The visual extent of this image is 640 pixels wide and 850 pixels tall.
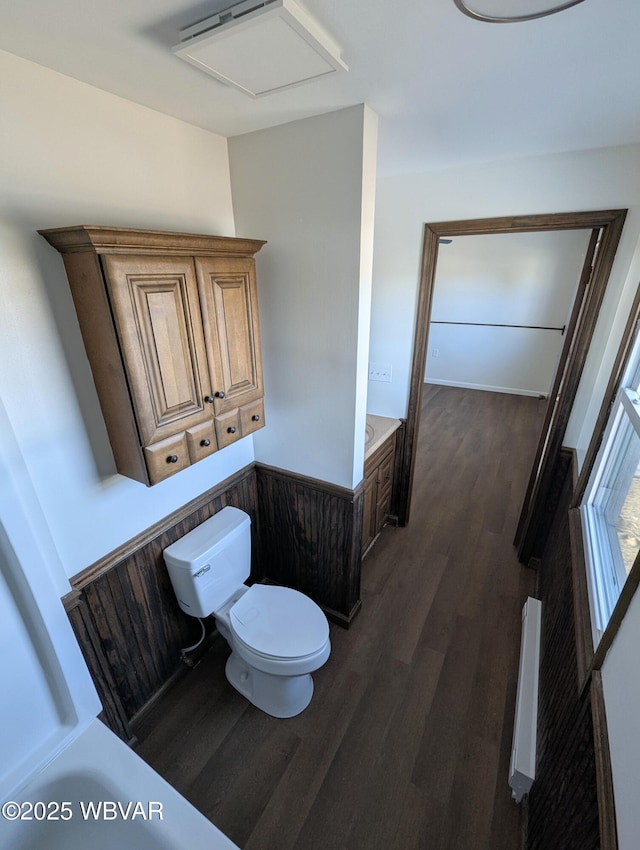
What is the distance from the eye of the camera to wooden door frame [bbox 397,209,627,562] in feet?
5.66

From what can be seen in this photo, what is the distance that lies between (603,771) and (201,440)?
133 cm

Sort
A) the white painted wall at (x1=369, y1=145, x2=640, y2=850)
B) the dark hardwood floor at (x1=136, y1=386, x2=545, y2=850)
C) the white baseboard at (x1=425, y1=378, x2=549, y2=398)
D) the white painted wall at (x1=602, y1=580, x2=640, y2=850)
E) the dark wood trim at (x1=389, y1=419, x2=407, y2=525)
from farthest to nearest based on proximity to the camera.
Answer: the white baseboard at (x1=425, y1=378, x2=549, y2=398) → the dark wood trim at (x1=389, y1=419, x2=407, y2=525) → the white painted wall at (x1=369, y1=145, x2=640, y2=850) → the dark hardwood floor at (x1=136, y1=386, x2=545, y2=850) → the white painted wall at (x1=602, y1=580, x2=640, y2=850)

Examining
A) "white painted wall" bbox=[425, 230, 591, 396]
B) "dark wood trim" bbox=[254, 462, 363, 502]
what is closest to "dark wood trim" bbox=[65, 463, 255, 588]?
"dark wood trim" bbox=[254, 462, 363, 502]

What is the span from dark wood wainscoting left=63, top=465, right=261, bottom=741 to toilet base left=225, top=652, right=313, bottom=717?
0.36 meters

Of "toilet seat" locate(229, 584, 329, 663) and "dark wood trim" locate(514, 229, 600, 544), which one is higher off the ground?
"dark wood trim" locate(514, 229, 600, 544)

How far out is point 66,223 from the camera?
40.8 inches

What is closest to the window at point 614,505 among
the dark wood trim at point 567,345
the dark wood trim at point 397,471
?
the dark wood trim at point 567,345

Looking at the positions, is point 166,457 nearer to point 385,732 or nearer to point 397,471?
point 385,732

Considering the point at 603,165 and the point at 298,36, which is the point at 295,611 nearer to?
the point at 298,36

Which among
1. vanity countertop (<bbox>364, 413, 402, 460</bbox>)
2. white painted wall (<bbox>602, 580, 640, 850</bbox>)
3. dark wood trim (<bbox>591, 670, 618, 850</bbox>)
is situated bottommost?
dark wood trim (<bbox>591, 670, 618, 850</bbox>)

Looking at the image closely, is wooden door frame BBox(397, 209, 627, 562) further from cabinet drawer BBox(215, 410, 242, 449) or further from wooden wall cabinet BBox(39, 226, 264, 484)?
cabinet drawer BBox(215, 410, 242, 449)

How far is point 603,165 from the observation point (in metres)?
1.62

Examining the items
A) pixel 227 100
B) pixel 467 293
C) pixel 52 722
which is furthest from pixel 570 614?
pixel 467 293

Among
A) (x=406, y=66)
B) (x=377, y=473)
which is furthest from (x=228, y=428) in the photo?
(x=406, y=66)
